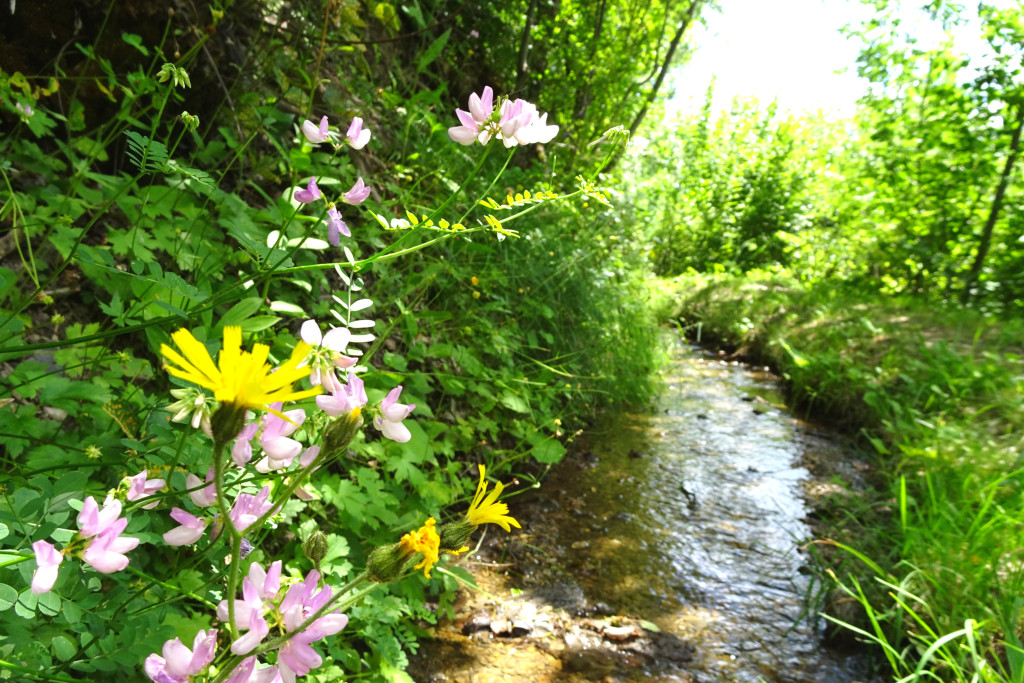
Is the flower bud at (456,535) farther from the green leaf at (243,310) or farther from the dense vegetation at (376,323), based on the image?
the green leaf at (243,310)

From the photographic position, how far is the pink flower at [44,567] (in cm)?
50

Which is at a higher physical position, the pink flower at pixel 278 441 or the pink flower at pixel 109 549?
the pink flower at pixel 278 441

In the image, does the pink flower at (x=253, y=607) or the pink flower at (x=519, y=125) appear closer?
the pink flower at (x=253, y=607)

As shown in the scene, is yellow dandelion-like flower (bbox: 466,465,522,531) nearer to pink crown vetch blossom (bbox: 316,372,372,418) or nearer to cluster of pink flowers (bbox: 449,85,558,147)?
pink crown vetch blossom (bbox: 316,372,372,418)

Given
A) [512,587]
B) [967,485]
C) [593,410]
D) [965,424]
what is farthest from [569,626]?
[965,424]

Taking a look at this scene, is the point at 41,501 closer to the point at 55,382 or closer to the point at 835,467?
the point at 55,382

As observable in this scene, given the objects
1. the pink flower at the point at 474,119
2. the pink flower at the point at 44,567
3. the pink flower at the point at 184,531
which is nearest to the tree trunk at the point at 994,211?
the pink flower at the point at 474,119

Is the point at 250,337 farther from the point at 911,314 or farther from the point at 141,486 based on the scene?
the point at 911,314

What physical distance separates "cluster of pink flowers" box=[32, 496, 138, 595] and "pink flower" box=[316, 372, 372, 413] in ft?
0.65

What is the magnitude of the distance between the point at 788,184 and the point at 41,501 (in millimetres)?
11240

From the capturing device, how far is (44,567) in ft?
1.68

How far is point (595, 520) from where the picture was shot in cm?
272

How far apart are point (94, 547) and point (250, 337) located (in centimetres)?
95

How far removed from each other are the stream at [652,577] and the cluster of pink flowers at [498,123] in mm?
1540
